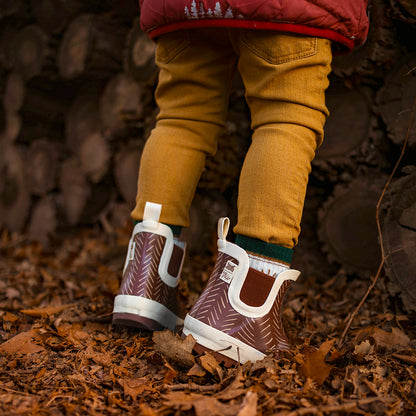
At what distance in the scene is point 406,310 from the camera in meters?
1.21

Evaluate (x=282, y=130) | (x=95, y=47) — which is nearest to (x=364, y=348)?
(x=282, y=130)

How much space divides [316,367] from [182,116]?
27.5 inches

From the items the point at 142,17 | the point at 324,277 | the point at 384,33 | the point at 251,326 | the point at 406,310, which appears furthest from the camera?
the point at 324,277

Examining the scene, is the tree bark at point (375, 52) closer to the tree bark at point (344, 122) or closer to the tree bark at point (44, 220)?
the tree bark at point (344, 122)

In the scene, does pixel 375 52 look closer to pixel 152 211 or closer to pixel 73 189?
pixel 152 211

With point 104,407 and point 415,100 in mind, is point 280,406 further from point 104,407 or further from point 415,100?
point 415,100

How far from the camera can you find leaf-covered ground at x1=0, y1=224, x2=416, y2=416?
79 cm

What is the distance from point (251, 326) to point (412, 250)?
588 mm

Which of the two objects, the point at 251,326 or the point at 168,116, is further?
the point at 168,116

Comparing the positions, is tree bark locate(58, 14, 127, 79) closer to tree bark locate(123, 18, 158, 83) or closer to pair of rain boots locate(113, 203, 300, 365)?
tree bark locate(123, 18, 158, 83)

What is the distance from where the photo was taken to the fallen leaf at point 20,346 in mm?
1040

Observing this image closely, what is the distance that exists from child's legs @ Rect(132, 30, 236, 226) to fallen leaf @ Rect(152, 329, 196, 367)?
31cm

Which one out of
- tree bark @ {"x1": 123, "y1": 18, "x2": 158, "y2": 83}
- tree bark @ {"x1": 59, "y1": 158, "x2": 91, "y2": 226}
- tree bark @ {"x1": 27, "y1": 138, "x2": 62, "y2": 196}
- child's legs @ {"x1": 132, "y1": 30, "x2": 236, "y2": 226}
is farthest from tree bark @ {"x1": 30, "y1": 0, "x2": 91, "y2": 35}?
child's legs @ {"x1": 132, "y1": 30, "x2": 236, "y2": 226}

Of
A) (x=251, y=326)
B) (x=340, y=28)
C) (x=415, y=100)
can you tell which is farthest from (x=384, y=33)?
(x=251, y=326)
